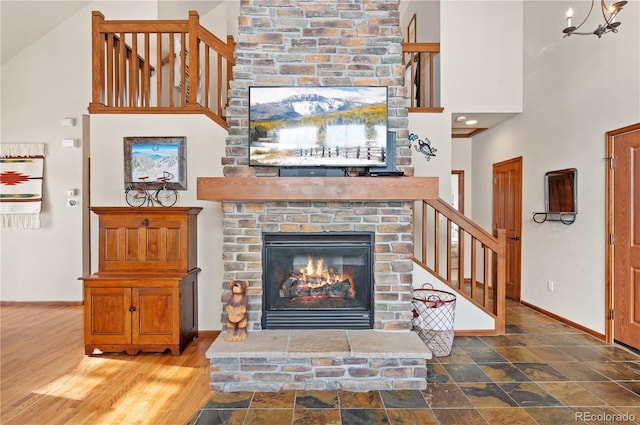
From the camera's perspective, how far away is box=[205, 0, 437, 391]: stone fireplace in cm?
287

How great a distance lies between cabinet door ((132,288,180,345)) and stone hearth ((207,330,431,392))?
2.74 ft

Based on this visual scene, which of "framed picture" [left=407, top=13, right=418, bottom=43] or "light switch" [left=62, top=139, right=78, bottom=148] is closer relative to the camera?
"light switch" [left=62, top=139, right=78, bottom=148]

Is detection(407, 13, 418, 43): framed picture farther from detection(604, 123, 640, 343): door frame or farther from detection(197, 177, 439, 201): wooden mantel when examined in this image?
detection(197, 177, 439, 201): wooden mantel

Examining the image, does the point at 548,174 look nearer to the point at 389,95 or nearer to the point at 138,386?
the point at 389,95

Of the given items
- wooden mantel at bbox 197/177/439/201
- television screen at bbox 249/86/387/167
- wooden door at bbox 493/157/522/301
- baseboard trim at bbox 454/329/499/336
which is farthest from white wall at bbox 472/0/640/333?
wooden mantel at bbox 197/177/439/201

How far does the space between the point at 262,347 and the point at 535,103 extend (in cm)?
430

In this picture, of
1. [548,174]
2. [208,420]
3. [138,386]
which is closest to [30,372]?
[138,386]

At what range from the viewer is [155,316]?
317cm

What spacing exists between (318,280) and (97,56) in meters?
3.06

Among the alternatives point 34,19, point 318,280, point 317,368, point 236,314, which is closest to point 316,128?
point 318,280

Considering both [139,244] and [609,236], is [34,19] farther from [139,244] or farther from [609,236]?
[609,236]

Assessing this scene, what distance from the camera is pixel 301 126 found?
2.78 m

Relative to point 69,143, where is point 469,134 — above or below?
above

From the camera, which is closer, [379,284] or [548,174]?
[379,284]
